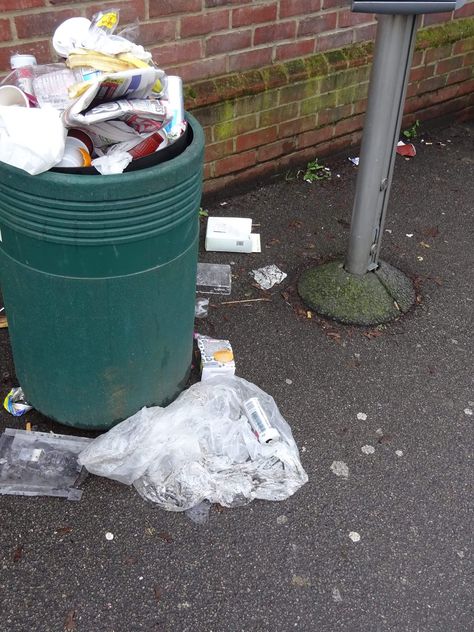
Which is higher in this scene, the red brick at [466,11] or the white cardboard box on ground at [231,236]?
the red brick at [466,11]

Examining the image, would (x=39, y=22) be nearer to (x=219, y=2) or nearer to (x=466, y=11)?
(x=219, y=2)

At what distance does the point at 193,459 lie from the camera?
7.86 feet

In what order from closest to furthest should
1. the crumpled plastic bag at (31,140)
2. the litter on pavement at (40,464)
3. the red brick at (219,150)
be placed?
the crumpled plastic bag at (31,140) < the litter on pavement at (40,464) < the red brick at (219,150)

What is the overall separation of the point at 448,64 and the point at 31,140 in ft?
13.8

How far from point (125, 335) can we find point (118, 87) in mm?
831

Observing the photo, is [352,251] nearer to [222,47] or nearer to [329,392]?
[329,392]

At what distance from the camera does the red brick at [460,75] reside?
515 cm

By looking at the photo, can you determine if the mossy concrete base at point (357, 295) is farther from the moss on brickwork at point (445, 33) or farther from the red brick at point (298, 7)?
the moss on brickwork at point (445, 33)

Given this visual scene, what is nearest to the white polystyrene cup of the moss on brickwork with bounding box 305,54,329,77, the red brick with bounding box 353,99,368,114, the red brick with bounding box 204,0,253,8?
the red brick with bounding box 204,0,253,8

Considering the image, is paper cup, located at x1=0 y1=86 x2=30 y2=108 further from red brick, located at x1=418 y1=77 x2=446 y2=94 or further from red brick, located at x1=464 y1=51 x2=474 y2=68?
red brick, located at x1=464 y1=51 x2=474 y2=68

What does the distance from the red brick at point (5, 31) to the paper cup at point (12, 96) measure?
3.77 feet

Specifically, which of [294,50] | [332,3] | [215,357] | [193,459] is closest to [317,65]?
[294,50]

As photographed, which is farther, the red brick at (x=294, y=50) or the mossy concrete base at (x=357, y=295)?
the red brick at (x=294, y=50)

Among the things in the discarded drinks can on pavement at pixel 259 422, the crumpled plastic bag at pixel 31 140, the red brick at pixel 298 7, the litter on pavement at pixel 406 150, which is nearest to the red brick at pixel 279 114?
the red brick at pixel 298 7
